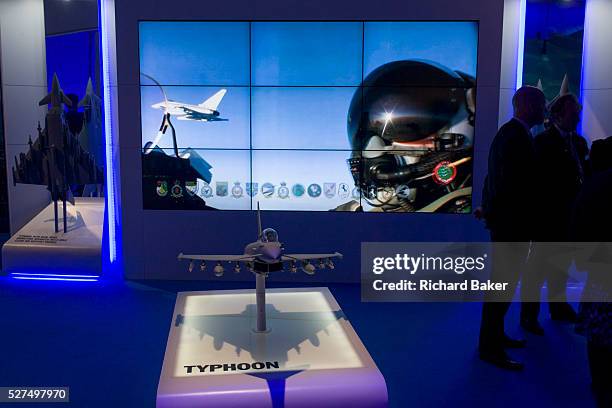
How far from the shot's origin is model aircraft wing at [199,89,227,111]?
6.03 meters

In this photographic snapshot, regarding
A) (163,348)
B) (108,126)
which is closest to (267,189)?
(108,126)

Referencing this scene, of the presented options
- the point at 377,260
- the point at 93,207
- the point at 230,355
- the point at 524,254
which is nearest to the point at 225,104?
the point at 93,207

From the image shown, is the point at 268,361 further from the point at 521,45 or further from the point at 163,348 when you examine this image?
the point at 521,45

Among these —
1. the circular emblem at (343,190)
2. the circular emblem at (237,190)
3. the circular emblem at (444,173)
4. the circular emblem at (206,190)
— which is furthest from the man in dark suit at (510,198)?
the circular emblem at (206,190)

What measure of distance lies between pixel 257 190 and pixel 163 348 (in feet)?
7.79

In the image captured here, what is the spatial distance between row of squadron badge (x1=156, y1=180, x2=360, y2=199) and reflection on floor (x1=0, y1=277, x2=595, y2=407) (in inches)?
43.1

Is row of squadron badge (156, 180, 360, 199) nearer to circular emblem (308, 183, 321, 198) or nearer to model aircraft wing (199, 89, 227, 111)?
circular emblem (308, 183, 321, 198)

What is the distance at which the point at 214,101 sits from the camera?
238 inches

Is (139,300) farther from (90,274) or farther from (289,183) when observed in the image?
(289,183)

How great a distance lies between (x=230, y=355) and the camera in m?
2.48

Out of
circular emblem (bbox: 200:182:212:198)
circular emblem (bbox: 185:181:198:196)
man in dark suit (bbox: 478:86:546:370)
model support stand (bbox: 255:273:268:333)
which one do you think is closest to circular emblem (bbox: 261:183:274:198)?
circular emblem (bbox: 200:182:212:198)

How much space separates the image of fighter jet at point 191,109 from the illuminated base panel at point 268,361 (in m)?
3.33

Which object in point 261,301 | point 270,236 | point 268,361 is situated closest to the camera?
point 268,361

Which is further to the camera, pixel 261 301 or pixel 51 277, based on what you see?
pixel 51 277
